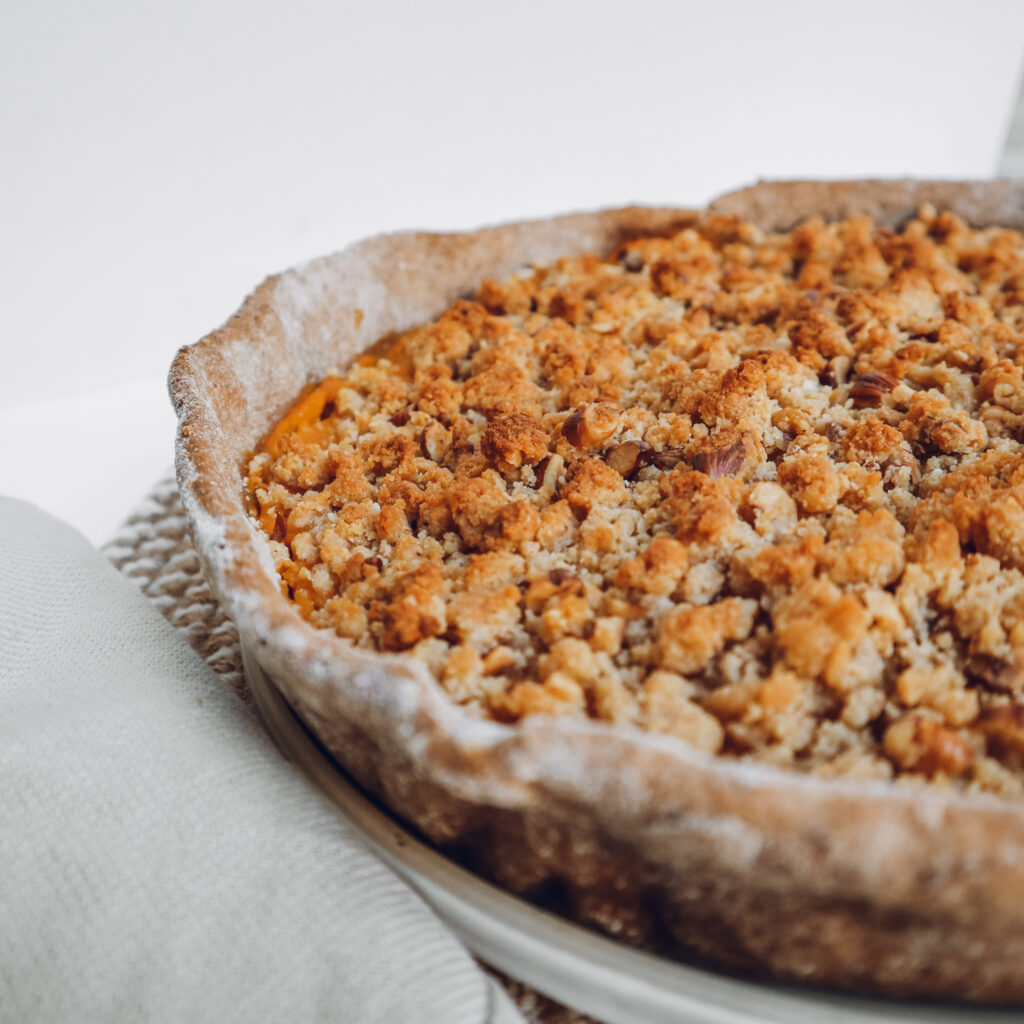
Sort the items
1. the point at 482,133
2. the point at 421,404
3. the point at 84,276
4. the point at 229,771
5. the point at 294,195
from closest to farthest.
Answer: the point at 229,771 < the point at 421,404 < the point at 84,276 < the point at 294,195 < the point at 482,133

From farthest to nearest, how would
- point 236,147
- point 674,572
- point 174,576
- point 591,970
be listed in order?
point 236,147 → point 174,576 → point 674,572 → point 591,970

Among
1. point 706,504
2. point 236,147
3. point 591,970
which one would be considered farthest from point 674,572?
point 236,147

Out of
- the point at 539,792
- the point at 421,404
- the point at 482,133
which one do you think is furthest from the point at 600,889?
the point at 482,133

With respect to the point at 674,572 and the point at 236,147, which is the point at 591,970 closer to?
the point at 674,572

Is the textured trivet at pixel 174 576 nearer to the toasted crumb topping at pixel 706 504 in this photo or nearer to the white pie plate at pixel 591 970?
the toasted crumb topping at pixel 706 504

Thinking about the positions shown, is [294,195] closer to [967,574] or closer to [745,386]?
[745,386]

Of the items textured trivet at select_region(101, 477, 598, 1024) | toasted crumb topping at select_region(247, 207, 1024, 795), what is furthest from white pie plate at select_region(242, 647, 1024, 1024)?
textured trivet at select_region(101, 477, 598, 1024)
